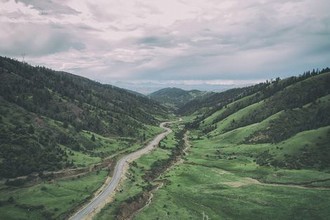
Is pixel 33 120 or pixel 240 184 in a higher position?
pixel 33 120

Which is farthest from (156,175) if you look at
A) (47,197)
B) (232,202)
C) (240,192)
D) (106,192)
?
(47,197)

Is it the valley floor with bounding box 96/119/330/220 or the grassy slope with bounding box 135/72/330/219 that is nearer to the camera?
the valley floor with bounding box 96/119/330/220

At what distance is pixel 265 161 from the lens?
487 ft

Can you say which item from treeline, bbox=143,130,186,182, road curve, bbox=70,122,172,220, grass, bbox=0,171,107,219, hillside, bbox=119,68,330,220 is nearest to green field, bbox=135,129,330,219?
hillside, bbox=119,68,330,220

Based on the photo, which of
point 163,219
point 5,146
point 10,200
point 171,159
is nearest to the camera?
point 163,219

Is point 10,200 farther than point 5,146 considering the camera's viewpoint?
No

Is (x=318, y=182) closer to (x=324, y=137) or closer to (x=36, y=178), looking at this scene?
(x=324, y=137)

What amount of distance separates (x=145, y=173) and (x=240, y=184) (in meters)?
38.8

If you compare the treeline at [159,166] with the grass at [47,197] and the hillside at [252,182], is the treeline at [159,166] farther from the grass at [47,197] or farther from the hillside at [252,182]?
the grass at [47,197]

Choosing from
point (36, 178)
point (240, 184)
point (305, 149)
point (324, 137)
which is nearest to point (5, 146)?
point (36, 178)

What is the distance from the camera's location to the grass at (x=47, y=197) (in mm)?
88688

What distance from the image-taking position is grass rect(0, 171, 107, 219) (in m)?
88.7

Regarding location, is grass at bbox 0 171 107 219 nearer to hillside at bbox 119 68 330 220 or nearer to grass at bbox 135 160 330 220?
hillside at bbox 119 68 330 220

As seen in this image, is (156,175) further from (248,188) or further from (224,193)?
(248,188)
